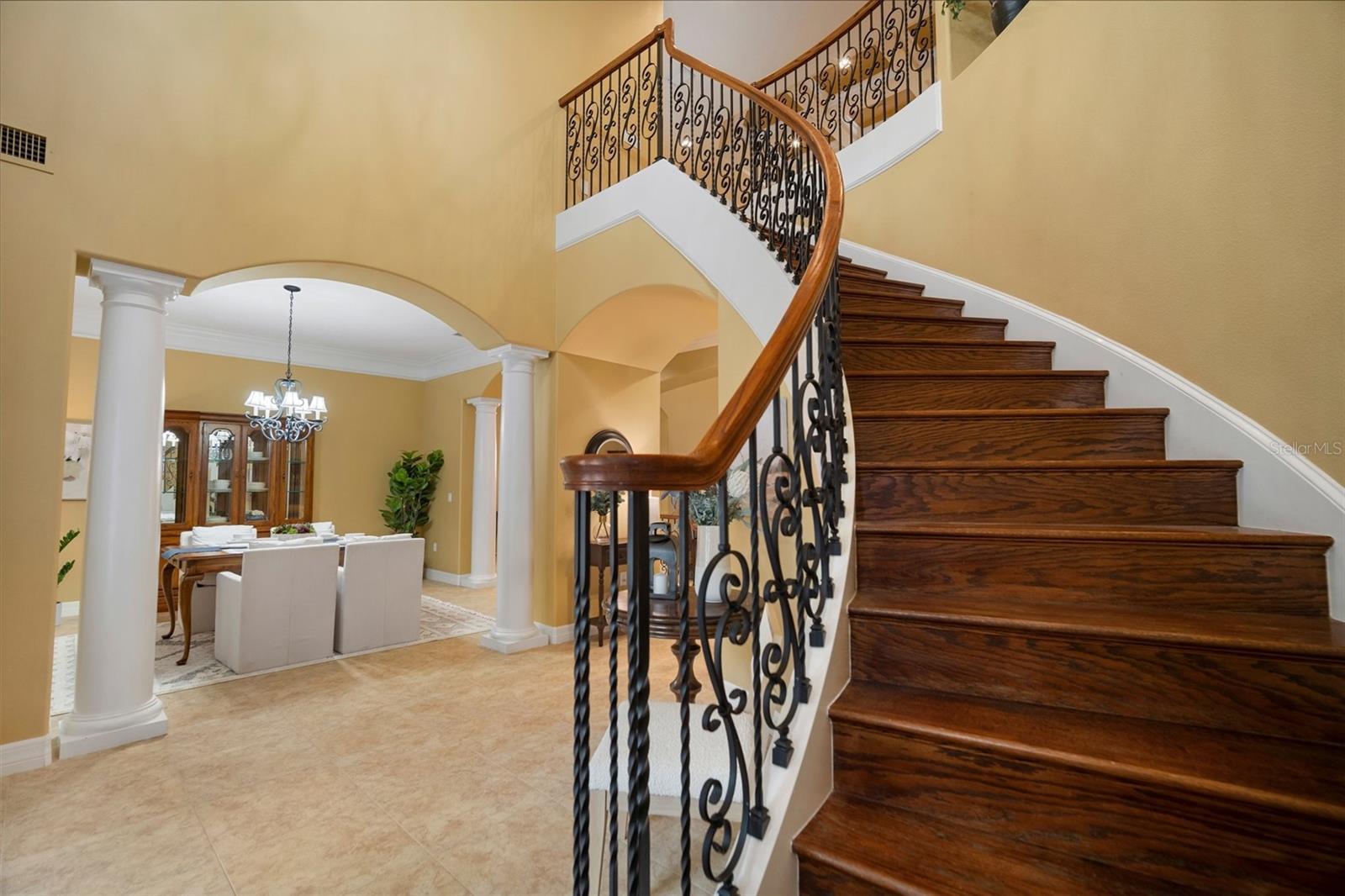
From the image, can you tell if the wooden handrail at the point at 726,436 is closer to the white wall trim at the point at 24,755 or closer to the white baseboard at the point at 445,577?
the white wall trim at the point at 24,755

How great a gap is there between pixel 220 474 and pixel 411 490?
6.44 feet

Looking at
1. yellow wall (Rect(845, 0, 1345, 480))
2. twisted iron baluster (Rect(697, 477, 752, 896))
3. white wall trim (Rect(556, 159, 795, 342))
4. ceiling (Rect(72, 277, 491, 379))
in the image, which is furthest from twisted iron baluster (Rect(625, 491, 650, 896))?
ceiling (Rect(72, 277, 491, 379))

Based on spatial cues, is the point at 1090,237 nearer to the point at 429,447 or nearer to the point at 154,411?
the point at 154,411

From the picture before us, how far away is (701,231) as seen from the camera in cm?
362

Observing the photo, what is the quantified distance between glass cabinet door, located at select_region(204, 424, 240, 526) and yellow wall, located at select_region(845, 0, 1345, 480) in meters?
7.38

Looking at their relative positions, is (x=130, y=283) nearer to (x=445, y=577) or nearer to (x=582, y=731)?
(x=582, y=731)

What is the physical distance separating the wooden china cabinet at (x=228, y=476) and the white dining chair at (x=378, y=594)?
10.0ft

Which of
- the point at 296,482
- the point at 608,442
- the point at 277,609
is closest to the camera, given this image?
the point at 277,609

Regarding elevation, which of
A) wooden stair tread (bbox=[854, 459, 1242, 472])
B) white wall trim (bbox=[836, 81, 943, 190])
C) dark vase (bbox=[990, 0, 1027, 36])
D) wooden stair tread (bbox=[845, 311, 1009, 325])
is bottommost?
wooden stair tread (bbox=[854, 459, 1242, 472])

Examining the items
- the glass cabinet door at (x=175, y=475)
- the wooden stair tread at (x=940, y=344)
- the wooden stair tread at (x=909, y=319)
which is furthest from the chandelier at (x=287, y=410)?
the wooden stair tread at (x=940, y=344)

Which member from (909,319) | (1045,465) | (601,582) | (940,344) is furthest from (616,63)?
Answer: (1045,465)

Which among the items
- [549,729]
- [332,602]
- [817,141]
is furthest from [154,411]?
[817,141]

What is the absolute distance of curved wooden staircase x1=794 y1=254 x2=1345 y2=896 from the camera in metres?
1.01

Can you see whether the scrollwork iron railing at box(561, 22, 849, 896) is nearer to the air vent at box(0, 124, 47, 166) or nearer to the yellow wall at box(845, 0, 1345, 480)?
the yellow wall at box(845, 0, 1345, 480)
